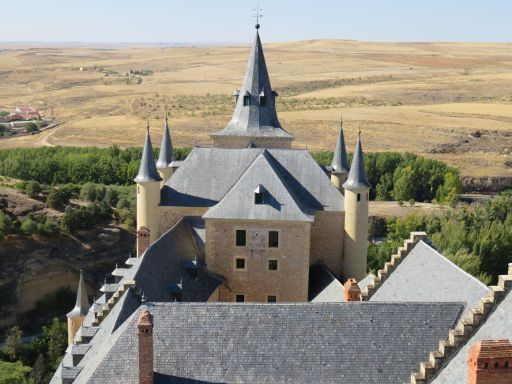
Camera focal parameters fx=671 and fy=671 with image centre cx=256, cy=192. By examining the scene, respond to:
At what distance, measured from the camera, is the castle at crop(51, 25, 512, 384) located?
2253cm

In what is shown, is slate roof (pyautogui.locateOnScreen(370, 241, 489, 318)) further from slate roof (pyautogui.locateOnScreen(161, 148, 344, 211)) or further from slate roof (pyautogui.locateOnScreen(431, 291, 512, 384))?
slate roof (pyautogui.locateOnScreen(161, 148, 344, 211))

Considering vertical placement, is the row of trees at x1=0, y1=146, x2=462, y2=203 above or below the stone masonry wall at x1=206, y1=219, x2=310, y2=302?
below

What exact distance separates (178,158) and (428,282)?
73503 millimetres

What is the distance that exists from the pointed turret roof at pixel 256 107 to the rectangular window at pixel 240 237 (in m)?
12.0

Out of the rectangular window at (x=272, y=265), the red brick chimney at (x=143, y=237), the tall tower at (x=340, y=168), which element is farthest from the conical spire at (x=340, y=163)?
the red brick chimney at (x=143, y=237)

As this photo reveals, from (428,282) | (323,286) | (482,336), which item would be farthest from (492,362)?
(323,286)

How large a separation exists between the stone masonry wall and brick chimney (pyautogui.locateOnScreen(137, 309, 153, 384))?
18.8 metres

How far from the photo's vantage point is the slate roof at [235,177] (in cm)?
4319

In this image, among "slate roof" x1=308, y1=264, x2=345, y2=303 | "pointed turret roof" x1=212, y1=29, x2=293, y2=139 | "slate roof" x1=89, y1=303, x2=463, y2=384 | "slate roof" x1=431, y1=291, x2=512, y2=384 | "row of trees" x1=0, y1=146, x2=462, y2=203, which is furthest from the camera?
"row of trees" x1=0, y1=146, x2=462, y2=203

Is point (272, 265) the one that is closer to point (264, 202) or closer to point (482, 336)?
point (264, 202)

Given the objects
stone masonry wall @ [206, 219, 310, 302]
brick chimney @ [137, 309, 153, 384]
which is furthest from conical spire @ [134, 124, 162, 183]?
brick chimney @ [137, 309, 153, 384]

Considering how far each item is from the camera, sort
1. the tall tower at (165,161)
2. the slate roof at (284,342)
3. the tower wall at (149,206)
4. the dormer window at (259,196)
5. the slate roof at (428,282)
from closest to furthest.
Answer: the slate roof at (284,342) → the slate roof at (428,282) → the dormer window at (259,196) → the tower wall at (149,206) → the tall tower at (165,161)

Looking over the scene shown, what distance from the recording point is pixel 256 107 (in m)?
51.4

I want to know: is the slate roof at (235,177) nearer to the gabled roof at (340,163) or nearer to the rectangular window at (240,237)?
the rectangular window at (240,237)
